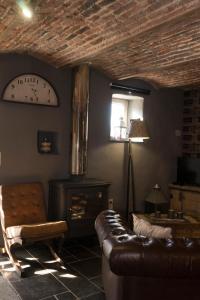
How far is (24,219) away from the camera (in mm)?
3539

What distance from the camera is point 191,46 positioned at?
125 inches

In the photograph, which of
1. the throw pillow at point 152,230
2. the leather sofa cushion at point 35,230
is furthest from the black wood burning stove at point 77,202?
the throw pillow at point 152,230

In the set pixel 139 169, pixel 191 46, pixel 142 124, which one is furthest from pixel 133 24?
pixel 139 169

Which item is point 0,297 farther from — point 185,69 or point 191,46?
point 185,69

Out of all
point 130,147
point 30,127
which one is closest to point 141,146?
point 130,147

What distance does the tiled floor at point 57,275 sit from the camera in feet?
8.73

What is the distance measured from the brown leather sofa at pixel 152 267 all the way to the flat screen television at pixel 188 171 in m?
3.14

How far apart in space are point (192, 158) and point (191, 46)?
231cm

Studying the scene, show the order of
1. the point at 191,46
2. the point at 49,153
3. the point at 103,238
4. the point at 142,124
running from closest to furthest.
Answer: the point at 103,238, the point at 191,46, the point at 49,153, the point at 142,124

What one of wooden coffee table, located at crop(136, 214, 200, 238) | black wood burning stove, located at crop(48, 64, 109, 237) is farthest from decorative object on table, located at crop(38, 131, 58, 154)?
wooden coffee table, located at crop(136, 214, 200, 238)

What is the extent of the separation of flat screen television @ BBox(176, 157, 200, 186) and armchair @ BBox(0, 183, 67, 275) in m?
2.54

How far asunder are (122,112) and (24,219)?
8.05 ft

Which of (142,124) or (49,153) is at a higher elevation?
(142,124)

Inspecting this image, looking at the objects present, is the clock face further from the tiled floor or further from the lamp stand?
the tiled floor
